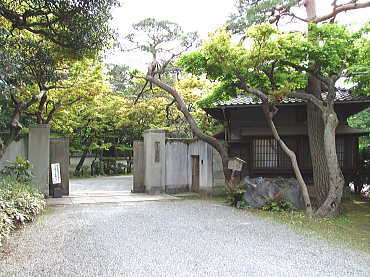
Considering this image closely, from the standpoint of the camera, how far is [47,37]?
349 inches

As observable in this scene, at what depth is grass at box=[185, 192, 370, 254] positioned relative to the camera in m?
7.01

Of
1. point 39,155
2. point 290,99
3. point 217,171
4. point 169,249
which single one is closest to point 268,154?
point 217,171

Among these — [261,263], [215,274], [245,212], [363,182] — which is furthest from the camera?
[363,182]

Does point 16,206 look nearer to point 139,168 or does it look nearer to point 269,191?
point 139,168

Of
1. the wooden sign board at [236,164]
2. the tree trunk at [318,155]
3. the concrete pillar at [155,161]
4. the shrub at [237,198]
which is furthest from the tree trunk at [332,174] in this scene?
the concrete pillar at [155,161]

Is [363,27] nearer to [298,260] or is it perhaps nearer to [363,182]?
[298,260]

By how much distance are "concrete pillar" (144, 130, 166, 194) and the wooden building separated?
2.38 metres

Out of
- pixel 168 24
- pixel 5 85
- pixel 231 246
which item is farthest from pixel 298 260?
pixel 168 24

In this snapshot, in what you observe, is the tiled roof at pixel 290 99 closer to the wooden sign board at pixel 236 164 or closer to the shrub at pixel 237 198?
the wooden sign board at pixel 236 164

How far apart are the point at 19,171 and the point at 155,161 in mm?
4900

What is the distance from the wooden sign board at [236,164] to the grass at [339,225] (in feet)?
4.95

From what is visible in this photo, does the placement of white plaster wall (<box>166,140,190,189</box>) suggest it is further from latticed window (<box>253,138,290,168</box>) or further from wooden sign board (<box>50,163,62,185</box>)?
wooden sign board (<box>50,163,62,185</box>)

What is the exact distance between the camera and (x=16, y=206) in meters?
7.88

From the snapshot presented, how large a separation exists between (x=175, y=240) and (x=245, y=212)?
12.1 ft
